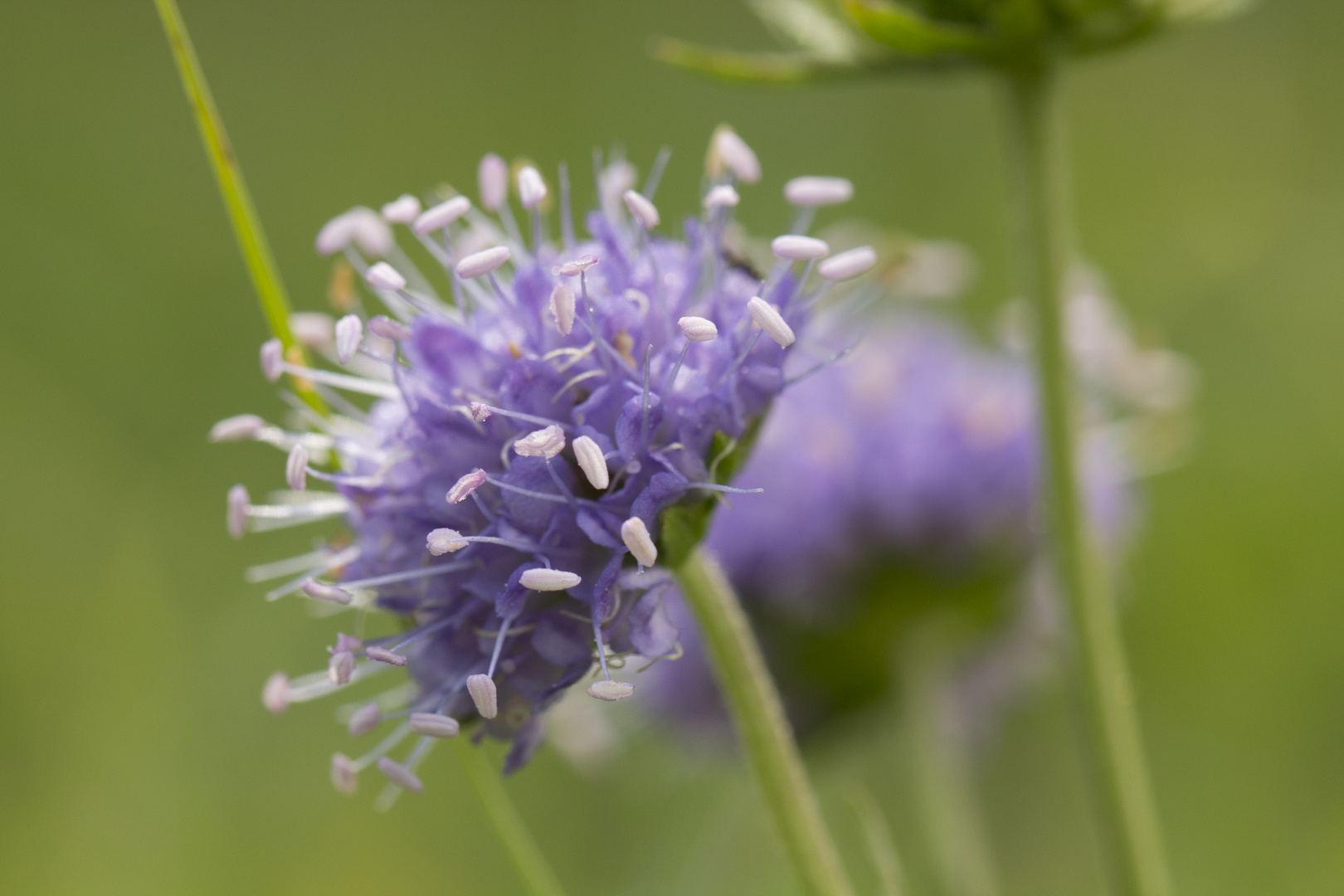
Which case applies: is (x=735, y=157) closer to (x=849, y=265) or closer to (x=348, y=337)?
(x=849, y=265)

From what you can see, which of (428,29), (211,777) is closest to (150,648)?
(211,777)

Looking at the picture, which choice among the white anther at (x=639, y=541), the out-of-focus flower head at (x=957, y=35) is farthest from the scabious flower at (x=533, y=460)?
the out-of-focus flower head at (x=957, y=35)

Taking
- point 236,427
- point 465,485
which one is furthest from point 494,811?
point 236,427

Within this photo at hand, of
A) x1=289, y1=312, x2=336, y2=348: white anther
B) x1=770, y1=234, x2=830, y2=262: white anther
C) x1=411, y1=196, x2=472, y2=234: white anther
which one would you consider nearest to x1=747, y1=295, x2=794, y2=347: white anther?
x1=770, y1=234, x2=830, y2=262: white anther

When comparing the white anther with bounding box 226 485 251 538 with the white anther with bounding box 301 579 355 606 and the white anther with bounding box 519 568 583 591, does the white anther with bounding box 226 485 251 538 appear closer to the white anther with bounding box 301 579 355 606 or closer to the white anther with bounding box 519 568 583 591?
the white anther with bounding box 301 579 355 606

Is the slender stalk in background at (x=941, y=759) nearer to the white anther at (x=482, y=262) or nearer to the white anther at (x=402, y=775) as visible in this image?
the white anther at (x=402, y=775)
